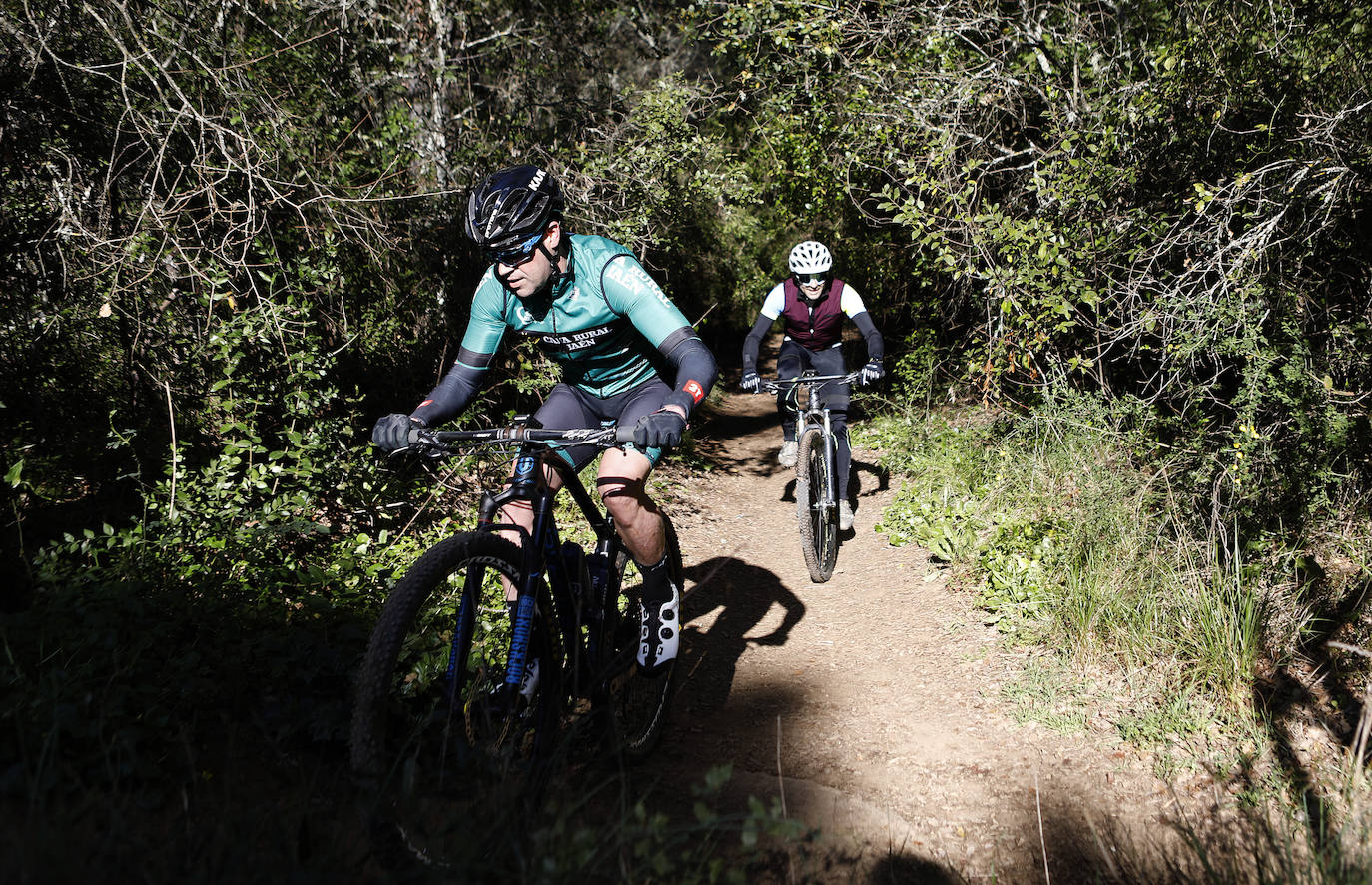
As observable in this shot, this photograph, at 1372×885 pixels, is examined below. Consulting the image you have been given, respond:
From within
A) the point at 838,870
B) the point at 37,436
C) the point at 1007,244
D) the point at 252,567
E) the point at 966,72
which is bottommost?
the point at 838,870

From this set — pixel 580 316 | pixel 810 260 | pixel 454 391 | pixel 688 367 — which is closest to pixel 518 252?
pixel 580 316

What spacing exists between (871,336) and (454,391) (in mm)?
4065

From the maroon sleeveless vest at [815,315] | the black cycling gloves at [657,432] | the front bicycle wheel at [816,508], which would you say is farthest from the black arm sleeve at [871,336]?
the black cycling gloves at [657,432]

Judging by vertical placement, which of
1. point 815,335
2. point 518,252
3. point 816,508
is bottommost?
point 816,508

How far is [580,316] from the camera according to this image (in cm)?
339

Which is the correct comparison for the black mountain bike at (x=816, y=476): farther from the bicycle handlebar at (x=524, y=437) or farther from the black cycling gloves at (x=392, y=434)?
the black cycling gloves at (x=392, y=434)

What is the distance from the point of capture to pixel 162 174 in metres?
4.92

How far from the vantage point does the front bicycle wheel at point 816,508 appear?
569cm

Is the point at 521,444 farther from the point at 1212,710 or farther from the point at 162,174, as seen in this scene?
the point at 162,174

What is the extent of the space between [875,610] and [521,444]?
11.2ft

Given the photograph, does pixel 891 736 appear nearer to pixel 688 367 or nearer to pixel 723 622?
pixel 723 622

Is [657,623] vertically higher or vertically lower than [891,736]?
higher

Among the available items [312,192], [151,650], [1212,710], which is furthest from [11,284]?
[1212,710]

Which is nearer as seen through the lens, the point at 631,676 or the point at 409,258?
the point at 631,676
